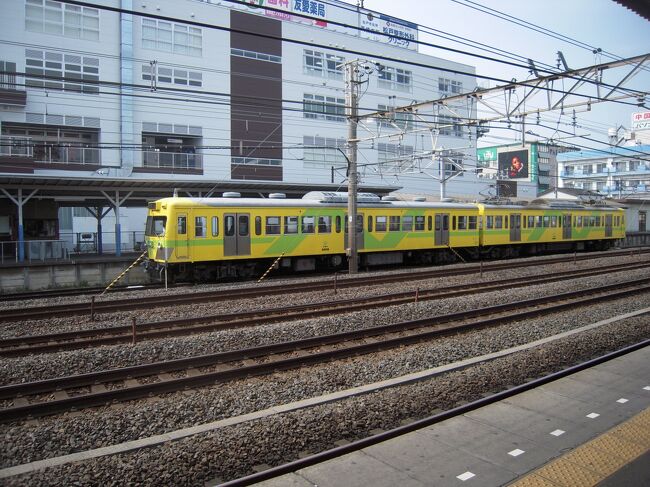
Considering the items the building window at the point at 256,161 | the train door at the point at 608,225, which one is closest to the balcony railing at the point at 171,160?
the building window at the point at 256,161

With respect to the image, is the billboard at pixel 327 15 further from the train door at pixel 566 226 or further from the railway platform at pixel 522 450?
the railway platform at pixel 522 450

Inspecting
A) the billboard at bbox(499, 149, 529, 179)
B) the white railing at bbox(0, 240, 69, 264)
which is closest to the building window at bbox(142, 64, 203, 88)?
the white railing at bbox(0, 240, 69, 264)

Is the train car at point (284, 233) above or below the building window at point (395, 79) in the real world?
below

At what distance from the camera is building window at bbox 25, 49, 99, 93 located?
30.2 meters

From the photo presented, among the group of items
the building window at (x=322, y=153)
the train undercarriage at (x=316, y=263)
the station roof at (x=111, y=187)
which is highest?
the building window at (x=322, y=153)

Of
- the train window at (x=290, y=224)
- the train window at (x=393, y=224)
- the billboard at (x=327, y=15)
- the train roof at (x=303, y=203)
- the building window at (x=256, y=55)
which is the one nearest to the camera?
the train roof at (x=303, y=203)

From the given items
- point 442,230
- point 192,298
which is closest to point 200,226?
point 192,298

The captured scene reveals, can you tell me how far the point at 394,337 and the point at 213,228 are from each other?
31.5 feet

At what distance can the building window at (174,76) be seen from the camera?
33.8m

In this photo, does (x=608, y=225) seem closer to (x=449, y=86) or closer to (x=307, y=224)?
(x=449, y=86)

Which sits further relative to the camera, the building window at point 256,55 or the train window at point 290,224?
the building window at point 256,55

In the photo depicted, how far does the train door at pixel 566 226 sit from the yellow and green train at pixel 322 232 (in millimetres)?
366

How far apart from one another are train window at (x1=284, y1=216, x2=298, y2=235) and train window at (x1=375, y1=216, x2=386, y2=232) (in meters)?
4.16

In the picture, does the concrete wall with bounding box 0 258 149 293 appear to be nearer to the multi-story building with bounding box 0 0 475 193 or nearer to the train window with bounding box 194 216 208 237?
the train window with bounding box 194 216 208 237
